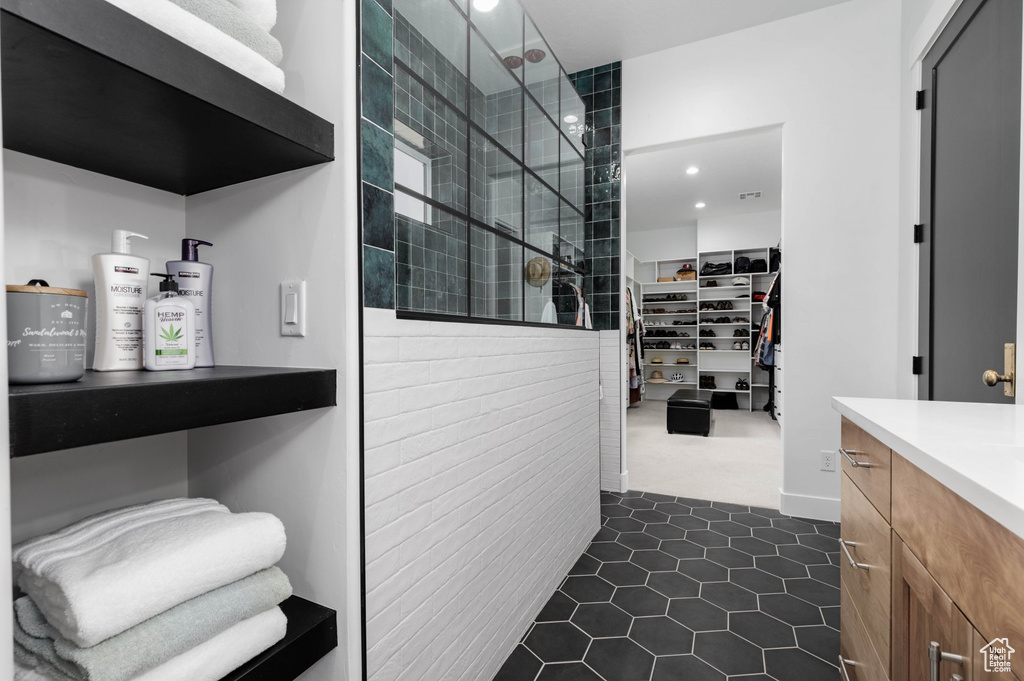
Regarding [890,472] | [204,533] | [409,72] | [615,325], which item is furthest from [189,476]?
[615,325]

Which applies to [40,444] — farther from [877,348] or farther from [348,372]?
[877,348]

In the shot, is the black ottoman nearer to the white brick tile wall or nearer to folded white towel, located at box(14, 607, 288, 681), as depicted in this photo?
the white brick tile wall

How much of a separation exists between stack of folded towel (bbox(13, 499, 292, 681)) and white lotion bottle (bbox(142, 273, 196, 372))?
27cm

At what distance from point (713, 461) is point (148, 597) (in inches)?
156

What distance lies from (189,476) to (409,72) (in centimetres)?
114

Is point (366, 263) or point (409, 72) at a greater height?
point (409, 72)

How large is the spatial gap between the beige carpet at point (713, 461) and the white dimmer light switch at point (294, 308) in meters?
2.85

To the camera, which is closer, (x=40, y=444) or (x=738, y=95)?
(x=40, y=444)

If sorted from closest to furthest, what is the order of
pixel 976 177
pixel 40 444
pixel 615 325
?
pixel 40 444 → pixel 976 177 → pixel 615 325

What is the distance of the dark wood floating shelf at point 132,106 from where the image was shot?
575 millimetres

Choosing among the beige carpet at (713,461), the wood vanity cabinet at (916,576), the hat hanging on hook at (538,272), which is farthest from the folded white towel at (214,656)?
the beige carpet at (713,461)

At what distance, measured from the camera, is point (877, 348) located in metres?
2.70

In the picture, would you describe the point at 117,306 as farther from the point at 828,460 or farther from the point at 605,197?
the point at 828,460

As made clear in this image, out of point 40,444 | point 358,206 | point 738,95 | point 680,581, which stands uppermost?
point 738,95
